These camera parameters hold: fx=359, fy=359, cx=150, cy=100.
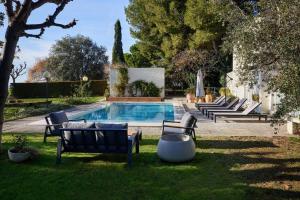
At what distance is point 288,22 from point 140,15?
3270 cm

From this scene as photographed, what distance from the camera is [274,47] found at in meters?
7.12

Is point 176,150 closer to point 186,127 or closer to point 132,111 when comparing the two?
point 186,127

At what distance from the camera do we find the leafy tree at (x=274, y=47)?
6688 millimetres

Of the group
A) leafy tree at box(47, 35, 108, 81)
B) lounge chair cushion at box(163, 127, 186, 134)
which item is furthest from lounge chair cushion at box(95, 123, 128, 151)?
leafy tree at box(47, 35, 108, 81)

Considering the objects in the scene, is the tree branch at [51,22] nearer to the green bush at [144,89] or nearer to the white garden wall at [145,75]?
the green bush at [144,89]

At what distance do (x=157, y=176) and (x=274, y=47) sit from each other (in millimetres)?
3441

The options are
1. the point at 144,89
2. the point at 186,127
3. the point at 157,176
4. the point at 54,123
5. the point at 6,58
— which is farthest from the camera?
the point at 144,89

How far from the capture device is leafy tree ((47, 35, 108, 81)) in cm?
4807

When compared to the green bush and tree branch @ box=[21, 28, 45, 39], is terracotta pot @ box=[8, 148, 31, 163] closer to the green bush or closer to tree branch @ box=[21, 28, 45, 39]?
tree branch @ box=[21, 28, 45, 39]

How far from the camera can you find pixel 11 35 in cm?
851

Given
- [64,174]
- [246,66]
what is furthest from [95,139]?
[246,66]

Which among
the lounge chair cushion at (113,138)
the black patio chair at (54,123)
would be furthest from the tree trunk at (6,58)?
the lounge chair cushion at (113,138)

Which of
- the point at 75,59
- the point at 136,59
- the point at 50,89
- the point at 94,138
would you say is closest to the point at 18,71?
the point at 50,89

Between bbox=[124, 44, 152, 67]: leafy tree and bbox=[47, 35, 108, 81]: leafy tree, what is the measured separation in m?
7.94
